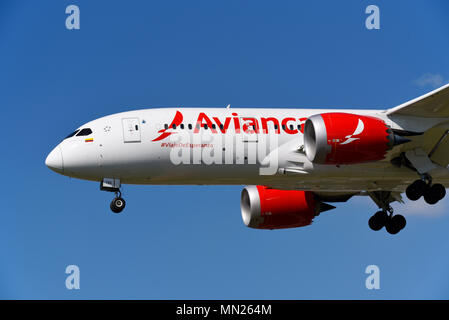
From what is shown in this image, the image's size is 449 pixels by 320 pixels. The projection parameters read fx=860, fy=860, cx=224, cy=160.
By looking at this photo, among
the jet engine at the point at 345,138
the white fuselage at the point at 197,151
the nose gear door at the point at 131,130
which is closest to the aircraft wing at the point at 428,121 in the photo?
the white fuselage at the point at 197,151

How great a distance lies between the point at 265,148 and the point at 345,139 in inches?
129

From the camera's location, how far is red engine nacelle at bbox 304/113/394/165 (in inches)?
1246

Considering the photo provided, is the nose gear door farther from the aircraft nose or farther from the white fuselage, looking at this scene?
the aircraft nose

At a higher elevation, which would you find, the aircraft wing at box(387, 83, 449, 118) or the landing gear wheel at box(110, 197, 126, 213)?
the aircraft wing at box(387, 83, 449, 118)

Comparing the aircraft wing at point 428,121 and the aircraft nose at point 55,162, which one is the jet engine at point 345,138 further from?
the aircraft nose at point 55,162

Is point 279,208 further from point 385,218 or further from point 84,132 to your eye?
point 84,132

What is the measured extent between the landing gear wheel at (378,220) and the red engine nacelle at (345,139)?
7.21 meters

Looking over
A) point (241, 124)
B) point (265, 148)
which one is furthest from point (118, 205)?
point (265, 148)

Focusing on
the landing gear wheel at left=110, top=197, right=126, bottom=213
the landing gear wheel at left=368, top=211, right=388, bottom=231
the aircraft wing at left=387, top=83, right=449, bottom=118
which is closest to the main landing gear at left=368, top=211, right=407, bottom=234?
the landing gear wheel at left=368, top=211, right=388, bottom=231

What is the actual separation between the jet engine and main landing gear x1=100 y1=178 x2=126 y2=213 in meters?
7.30

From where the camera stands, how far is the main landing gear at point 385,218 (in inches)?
1532
